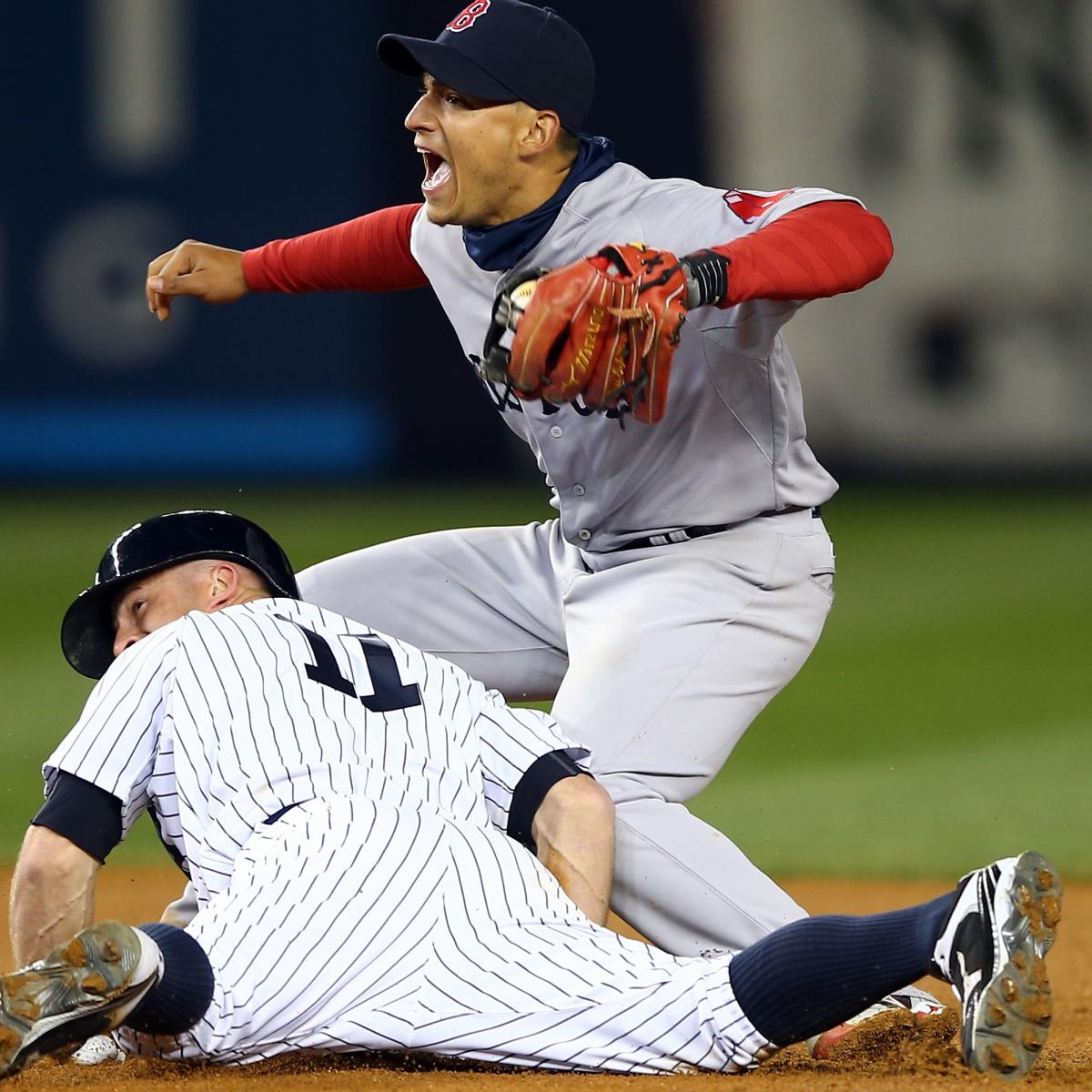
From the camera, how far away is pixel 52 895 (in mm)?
2621

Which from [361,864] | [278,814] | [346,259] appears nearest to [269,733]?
[278,814]

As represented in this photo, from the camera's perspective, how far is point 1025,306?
10.5 metres

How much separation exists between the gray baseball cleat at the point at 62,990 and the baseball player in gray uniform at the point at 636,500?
3.27 feet

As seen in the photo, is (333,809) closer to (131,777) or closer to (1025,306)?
(131,777)

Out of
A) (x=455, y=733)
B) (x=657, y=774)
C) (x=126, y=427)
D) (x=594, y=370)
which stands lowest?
(x=126, y=427)

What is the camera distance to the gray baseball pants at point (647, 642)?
3.00m

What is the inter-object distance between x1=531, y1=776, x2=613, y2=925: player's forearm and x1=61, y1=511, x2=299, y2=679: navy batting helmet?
1.91ft

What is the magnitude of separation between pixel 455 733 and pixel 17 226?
27.9ft

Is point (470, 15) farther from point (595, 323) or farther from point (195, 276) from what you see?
point (195, 276)

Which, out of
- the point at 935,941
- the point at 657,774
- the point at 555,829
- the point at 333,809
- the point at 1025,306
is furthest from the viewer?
the point at 1025,306

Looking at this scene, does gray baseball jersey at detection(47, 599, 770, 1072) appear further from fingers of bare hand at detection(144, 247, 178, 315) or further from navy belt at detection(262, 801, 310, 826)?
fingers of bare hand at detection(144, 247, 178, 315)

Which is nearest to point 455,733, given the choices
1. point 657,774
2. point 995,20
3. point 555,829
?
point 555,829

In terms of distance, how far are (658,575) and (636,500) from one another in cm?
15

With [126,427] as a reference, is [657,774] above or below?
above
